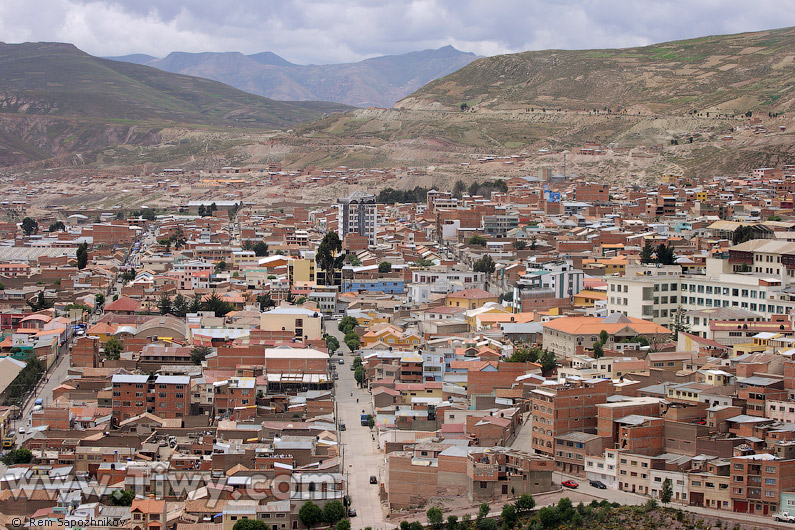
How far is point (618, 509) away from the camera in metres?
20.7

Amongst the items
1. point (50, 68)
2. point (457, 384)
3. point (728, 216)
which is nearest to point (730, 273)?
point (457, 384)

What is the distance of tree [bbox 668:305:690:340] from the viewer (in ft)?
99.2

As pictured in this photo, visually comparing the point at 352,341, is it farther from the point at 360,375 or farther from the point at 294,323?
the point at 360,375

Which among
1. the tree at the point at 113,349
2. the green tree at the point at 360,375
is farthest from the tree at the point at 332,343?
the tree at the point at 113,349

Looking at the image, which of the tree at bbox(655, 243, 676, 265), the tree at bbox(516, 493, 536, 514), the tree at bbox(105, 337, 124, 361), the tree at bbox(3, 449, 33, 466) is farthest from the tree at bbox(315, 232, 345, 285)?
the tree at bbox(516, 493, 536, 514)

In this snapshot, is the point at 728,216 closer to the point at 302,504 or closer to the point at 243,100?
the point at 302,504

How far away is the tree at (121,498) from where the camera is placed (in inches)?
859

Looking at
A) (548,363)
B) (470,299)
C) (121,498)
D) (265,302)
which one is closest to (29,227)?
(265,302)

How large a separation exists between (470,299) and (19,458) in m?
16.7

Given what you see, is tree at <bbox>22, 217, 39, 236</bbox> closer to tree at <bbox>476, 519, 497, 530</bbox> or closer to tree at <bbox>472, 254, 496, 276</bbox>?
tree at <bbox>472, 254, 496, 276</bbox>

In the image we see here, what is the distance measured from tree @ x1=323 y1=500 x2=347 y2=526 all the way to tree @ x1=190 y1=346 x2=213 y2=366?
33.6 ft

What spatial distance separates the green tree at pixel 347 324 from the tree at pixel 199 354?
17.0ft

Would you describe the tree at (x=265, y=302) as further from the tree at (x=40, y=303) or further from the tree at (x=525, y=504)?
the tree at (x=525, y=504)

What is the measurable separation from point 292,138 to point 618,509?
82.8 meters
